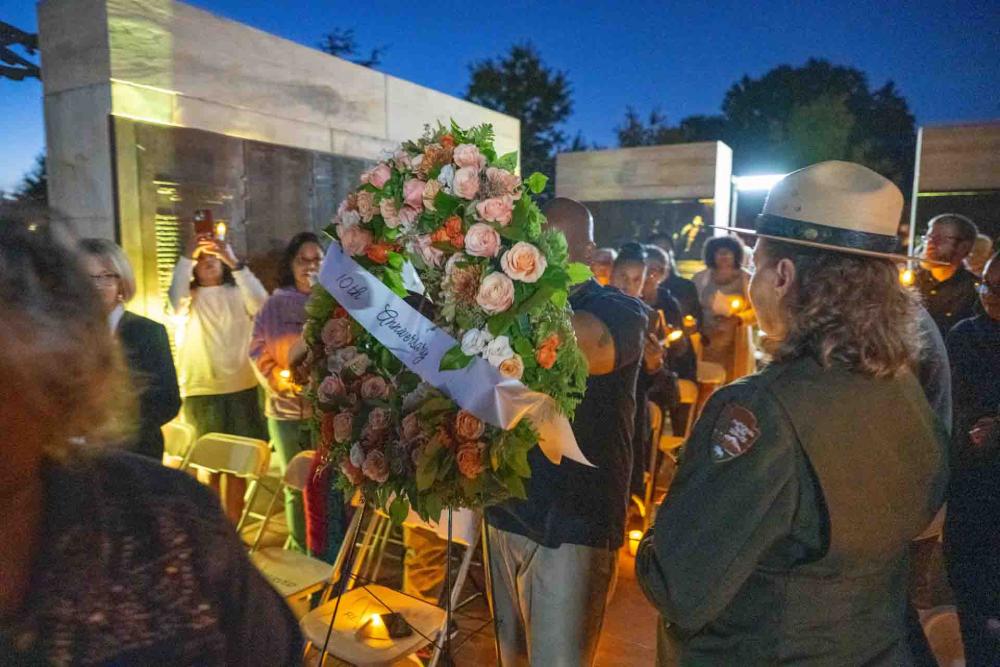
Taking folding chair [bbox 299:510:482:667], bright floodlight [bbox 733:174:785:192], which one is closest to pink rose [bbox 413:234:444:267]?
folding chair [bbox 299:510:482:667]

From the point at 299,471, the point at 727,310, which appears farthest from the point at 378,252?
the point at 727,310

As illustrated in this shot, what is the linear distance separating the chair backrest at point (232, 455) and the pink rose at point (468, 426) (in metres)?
2.43

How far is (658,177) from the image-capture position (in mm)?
11844

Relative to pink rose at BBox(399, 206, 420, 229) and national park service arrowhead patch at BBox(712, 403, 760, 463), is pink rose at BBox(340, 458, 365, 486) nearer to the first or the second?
pink rose at BBox(399, 206, 420, 229)

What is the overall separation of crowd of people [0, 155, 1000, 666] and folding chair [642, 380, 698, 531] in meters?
2.23

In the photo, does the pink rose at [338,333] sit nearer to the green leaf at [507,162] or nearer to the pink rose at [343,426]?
the pink rose at [343,426]

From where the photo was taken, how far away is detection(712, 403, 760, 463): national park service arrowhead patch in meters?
1.45

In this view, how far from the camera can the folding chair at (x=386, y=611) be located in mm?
2643

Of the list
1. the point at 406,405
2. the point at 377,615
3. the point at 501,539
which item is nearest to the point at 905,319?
the point at 406,405

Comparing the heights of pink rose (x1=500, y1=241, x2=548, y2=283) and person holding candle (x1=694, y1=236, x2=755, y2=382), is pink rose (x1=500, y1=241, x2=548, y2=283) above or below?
above

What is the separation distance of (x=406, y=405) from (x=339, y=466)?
323 mm

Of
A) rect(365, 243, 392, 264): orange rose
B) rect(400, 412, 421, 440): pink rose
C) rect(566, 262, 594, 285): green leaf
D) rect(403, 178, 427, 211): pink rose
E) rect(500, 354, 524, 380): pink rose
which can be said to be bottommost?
rect(400, 412, 421, 440): pink rose

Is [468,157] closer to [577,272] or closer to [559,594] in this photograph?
[577,272]

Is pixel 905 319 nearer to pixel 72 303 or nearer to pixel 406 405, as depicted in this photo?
pixel 406 405
